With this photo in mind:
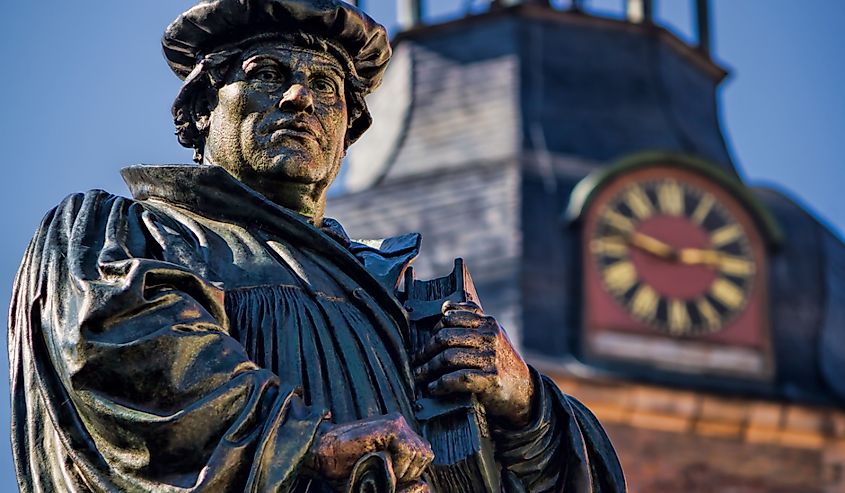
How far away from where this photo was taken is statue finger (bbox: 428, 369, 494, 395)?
730cm

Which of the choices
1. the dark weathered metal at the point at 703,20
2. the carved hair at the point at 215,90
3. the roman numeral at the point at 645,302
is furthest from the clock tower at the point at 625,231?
the carved hair at the point at 215,90

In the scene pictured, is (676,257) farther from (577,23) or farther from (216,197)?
(216,197)

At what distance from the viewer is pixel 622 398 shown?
50031 millimetres

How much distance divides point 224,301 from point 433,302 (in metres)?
0.63

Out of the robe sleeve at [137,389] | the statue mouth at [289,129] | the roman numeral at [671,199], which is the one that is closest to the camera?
the robe sleeve at [137,389]

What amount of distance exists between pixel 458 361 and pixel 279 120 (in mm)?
768

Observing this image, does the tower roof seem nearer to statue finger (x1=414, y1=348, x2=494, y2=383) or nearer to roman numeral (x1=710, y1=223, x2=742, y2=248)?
roman numeral (x1=710, y1=223, x2=742, y2=248)

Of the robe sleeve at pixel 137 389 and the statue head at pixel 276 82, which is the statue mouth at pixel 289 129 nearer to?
the statue head at pixel 276 82

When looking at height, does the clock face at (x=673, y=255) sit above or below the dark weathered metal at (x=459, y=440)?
below

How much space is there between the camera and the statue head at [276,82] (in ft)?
25.1

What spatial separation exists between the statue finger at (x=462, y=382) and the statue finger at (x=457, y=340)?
0.22ft

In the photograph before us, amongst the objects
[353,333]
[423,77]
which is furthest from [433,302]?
[423,77]

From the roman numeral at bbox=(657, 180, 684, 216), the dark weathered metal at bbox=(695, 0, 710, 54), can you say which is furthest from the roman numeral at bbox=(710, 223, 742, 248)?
the dark weathered metal at bbox=(695, 0, 710, 54)

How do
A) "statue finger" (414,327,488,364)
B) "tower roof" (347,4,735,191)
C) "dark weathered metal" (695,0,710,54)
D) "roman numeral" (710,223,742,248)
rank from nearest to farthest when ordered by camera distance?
"statue finger" (414,327,488,364) → "roman numeral" (710,223,742,248) → "tower roof" (347,4,735,191) → "dark weathered metal" (695,0,710,54)
